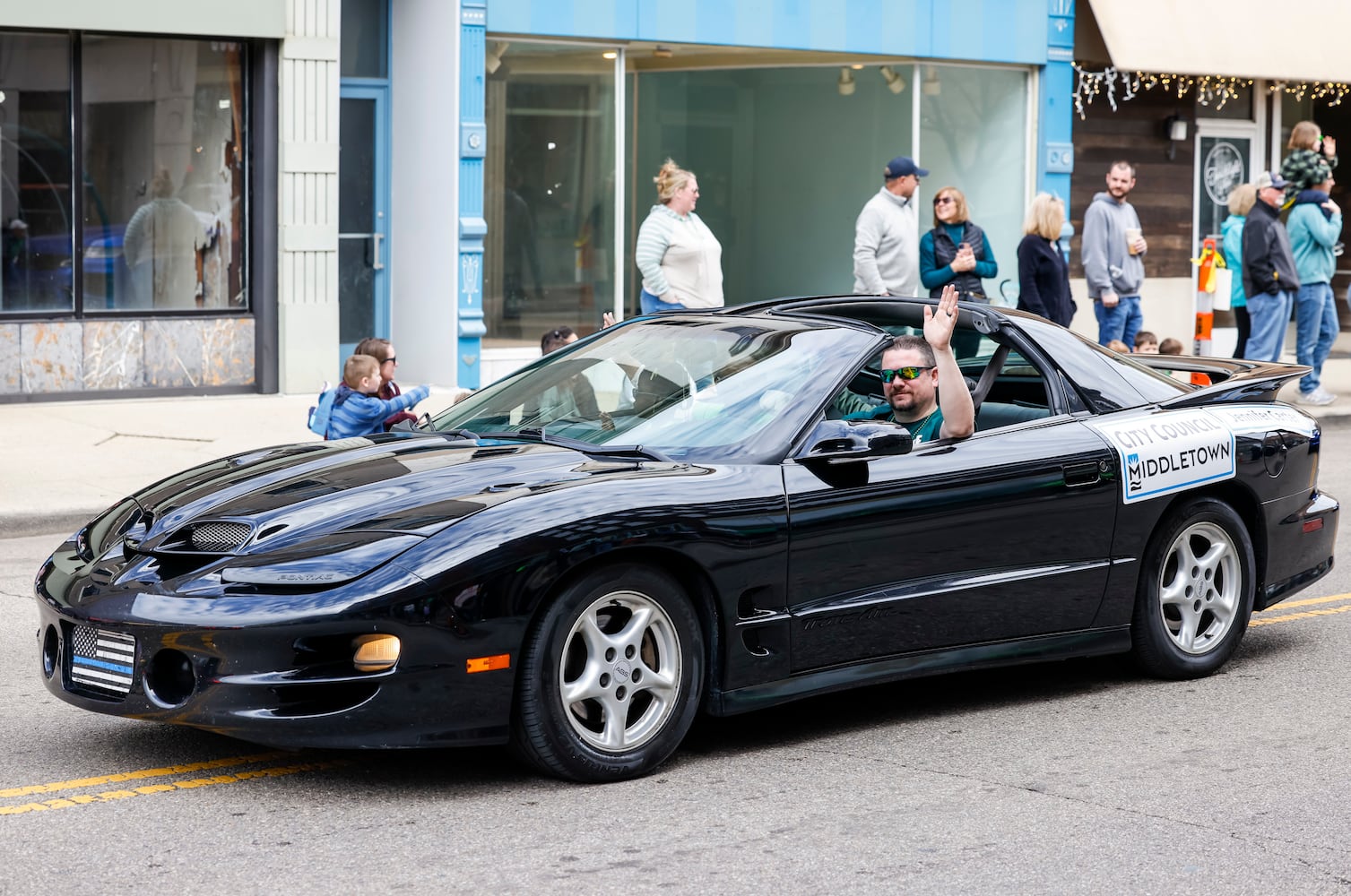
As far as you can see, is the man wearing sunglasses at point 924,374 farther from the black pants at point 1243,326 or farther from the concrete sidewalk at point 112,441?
the black pants at point 1243,326

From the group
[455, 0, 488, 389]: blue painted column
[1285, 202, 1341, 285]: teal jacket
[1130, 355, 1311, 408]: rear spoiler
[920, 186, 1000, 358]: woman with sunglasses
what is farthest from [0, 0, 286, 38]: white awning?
[1130, 355, 1311, 408]: rear spoiler

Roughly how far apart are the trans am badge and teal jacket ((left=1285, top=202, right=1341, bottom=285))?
9.66 metres

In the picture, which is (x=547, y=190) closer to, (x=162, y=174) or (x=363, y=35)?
(x=363, y=35)

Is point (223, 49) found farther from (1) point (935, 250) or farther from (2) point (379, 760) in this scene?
(2) point (379, 760)

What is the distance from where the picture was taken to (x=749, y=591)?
5.31 m

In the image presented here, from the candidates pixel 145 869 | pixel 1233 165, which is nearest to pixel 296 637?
pixel 145 869

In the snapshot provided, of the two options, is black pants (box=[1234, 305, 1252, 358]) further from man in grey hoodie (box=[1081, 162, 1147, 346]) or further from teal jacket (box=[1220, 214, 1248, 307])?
man in grey hoodie (box=[1081, 162, 1147, 346])

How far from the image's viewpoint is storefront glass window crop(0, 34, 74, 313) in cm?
1408

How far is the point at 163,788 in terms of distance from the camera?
506 cm

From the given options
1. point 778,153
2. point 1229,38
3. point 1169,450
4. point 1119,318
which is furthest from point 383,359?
point 1229,38

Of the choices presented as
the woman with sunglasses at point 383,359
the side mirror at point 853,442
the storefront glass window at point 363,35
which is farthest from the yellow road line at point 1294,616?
the storefront glass window at point 363,35

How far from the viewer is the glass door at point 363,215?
1602 cm

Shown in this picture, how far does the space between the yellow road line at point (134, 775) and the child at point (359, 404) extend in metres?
3.28

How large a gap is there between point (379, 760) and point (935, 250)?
7801 mm
